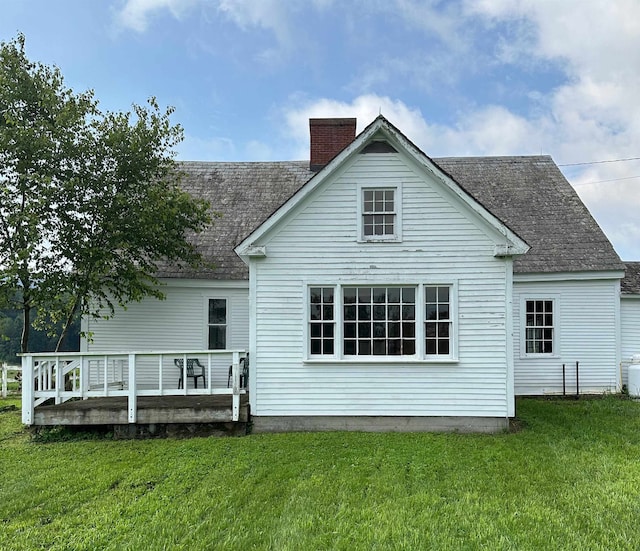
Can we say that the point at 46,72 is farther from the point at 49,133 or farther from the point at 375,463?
the point at 375,463

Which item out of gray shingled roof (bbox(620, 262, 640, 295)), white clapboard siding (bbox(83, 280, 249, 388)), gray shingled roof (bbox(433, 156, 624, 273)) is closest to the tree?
white clapboard siding (bbox(83, 280, 249, 388))

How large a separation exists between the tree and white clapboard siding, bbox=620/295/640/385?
506 inches

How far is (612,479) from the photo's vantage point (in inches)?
259

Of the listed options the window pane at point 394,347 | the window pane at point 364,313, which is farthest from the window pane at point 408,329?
the window pane at point 364,313

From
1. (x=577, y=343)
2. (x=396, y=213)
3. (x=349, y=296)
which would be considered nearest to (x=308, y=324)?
(x=349, y=296)

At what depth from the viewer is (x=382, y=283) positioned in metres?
9.44

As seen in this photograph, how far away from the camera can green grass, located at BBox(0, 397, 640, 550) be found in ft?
16.1

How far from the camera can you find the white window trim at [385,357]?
30.3 feet

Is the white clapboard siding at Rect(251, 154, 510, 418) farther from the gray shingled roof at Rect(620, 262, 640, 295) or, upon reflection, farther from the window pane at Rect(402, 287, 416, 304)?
the gray shingled roof at Rect(620, 262, 640, 295)

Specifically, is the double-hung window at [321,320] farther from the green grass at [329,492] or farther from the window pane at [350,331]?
the green grass at [329,492]

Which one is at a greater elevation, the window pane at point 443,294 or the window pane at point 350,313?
the window pane at point 443,294

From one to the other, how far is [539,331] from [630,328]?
2.75 meters

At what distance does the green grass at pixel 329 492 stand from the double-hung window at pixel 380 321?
5.56 feet

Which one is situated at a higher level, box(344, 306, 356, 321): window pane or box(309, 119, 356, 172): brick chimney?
box(309, 119, 356, 172): brick chimney
